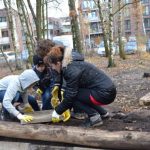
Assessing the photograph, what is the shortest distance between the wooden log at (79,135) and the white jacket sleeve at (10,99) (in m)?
0.16

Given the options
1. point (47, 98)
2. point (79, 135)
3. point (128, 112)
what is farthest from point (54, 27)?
point (79, 135)

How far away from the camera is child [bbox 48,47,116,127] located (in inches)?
186

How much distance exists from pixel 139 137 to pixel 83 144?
709 mm

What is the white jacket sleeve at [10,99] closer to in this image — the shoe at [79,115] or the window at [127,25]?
the shoe at [79,115]

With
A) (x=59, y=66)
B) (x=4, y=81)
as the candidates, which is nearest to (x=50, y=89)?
(x=4, y=81)

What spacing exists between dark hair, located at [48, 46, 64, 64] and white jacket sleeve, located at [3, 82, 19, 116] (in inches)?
31.2

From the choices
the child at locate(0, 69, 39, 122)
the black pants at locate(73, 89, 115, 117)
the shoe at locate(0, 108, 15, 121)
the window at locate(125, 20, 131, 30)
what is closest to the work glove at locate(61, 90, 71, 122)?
the black pants at locate(73, 89, 115, 117)

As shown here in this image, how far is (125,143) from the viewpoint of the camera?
4.32 meters

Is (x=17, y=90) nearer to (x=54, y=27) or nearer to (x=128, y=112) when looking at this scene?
(x=128, y=112)

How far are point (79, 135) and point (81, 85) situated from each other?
2.21ft

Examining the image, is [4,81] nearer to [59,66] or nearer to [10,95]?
[10,95]

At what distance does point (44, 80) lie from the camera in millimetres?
5672

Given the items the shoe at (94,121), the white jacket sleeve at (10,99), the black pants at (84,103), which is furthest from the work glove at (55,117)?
the white jacket sleeve at (10,99)

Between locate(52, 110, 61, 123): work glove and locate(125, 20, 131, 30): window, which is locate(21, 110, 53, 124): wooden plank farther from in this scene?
locate(125, 20, 131, 30): window
